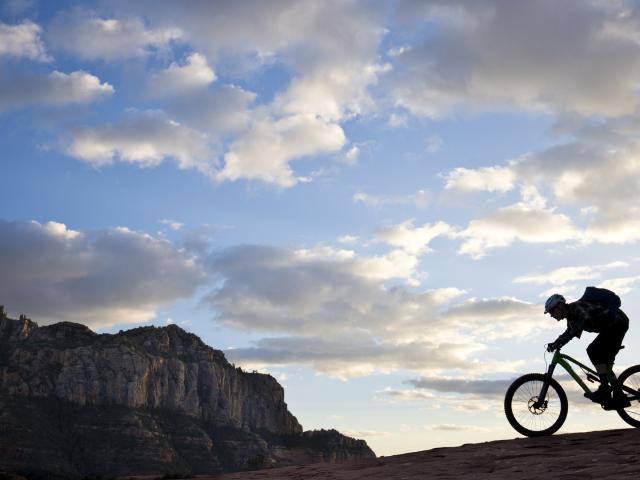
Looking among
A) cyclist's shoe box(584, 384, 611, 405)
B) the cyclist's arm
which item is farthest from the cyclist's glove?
cyclist's shoe box(584, 384, 611, 405)

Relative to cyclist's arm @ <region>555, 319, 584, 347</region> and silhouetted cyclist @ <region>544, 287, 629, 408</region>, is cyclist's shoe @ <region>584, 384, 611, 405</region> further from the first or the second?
cyclist's arm @ <region>555, 319, 584, 347</region>

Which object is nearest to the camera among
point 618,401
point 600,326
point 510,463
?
point 510,463

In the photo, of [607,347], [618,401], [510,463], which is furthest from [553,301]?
[510,463]

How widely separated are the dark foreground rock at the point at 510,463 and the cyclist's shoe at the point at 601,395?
617mm

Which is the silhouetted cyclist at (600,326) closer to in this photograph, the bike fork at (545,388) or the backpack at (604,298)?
the backpack at (604,298)

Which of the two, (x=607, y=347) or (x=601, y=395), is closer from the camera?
(x=601, y=395)

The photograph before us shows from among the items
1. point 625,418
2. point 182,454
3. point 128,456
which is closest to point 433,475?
point 625,418

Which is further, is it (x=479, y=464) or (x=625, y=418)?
(x=625, y=418)

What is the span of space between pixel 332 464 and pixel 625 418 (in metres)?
5.77

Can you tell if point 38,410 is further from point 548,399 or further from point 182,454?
point 548,399

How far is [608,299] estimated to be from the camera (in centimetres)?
1345

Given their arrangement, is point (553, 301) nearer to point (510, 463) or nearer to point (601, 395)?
Answer: point (601, 395)

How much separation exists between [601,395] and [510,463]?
3.37 metres

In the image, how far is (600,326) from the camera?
1341 cm
